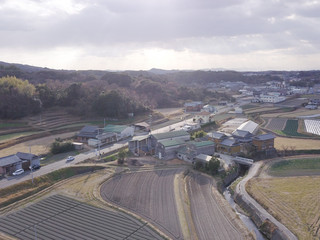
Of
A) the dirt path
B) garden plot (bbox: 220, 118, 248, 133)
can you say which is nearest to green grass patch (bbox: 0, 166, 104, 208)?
the dirt path

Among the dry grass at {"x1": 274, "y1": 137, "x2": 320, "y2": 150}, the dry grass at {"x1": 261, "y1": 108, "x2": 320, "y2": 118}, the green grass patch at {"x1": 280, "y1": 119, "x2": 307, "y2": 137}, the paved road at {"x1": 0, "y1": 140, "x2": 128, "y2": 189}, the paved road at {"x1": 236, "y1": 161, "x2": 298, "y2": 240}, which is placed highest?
the dry grass at {"x1": 261, "y1": 108, "x2": 320, "y2": 118}

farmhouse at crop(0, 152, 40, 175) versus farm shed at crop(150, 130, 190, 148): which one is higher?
farm shed at crop(150, 130, 190, 148)

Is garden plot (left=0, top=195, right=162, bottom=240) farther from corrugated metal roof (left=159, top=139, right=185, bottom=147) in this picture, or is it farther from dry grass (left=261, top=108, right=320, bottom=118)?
dry grass (left=261, top=108, right=320, bottom=118)

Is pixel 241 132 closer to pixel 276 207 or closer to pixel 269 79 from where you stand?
pixel 276 207

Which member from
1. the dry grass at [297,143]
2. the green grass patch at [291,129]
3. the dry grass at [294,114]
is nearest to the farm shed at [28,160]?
the dry grass at [297,143]

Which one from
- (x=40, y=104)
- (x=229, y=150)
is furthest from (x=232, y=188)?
(x=40, y=104)

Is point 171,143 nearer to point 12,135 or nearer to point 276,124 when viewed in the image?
point 12,135

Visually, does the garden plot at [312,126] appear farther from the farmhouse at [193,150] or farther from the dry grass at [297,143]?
the farmhouse at [193,150]
